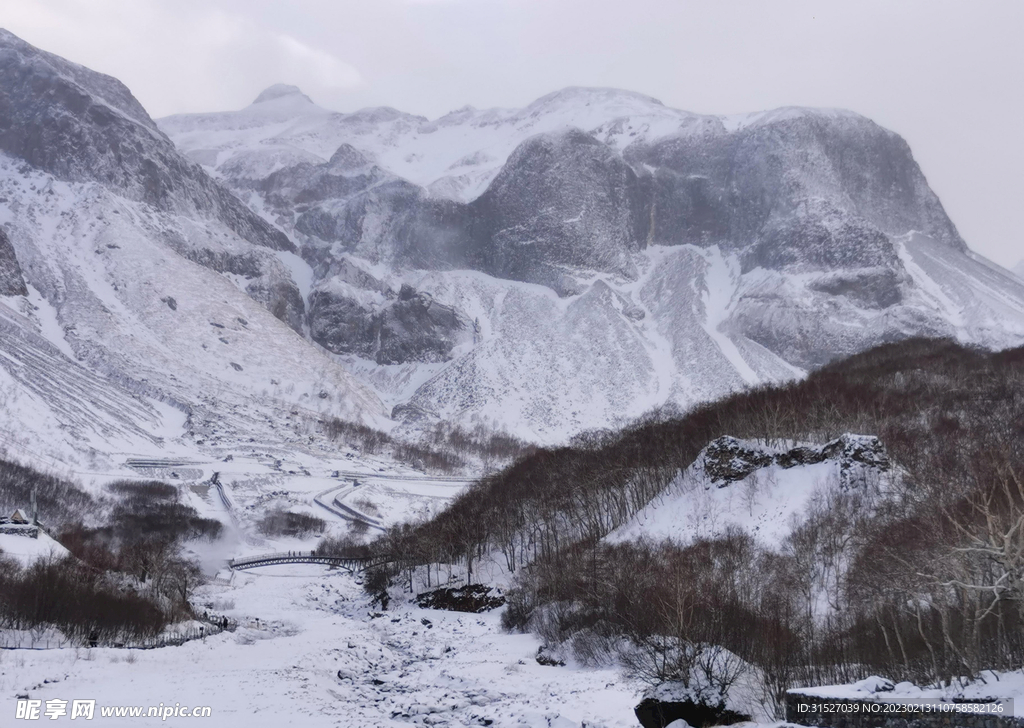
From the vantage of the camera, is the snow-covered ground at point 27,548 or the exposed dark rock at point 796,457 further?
the snow-covered ground at point 27,548

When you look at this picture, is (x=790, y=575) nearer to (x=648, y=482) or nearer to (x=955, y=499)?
(x=955, y=499)

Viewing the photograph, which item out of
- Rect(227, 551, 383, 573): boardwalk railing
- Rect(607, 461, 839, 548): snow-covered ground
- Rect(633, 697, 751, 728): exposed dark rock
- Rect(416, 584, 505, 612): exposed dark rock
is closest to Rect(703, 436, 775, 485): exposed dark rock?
Rect(607, 461, 839, 548): snow-covered ground

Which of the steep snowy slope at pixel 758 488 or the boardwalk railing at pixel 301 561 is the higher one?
the steep snowy slope at pixel 758 488

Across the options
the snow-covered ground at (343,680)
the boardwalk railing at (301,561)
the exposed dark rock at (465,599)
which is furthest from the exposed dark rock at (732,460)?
the boardwalk railing at (301,561)

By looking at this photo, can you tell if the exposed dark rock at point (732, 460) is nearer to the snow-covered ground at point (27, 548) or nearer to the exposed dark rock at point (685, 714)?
the exposed dark rock at point (685, 714)

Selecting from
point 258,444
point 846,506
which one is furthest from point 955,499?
point 258,444

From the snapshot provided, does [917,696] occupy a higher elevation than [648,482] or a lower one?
lower

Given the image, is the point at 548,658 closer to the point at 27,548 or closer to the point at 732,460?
the point at 732,460
